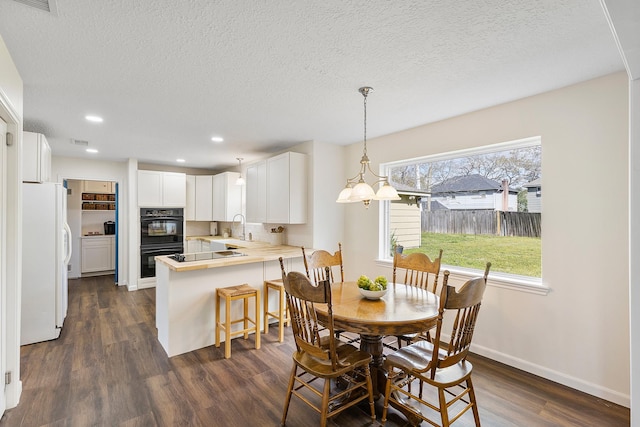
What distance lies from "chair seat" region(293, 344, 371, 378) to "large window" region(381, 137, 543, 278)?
71.9 inches

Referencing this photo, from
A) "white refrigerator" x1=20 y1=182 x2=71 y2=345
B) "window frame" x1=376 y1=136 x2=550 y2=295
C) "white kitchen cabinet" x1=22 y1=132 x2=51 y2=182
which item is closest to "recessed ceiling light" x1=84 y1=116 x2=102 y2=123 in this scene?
"white kitchen cabinet" x1=22 y1=132 x2=51 y2=182

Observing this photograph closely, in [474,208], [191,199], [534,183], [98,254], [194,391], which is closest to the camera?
[194,391]

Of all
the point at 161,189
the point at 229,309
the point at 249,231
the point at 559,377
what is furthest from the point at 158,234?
the point at 559,377

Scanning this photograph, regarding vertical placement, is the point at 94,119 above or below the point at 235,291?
above

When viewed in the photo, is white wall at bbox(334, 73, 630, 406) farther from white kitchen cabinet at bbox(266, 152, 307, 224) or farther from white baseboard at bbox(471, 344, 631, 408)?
white kitchen cabinet at bbox(266, 152, 307, 224)

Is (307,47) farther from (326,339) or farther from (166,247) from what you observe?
(166,247)

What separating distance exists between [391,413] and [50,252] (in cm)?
391

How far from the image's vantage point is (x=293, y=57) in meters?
2.07

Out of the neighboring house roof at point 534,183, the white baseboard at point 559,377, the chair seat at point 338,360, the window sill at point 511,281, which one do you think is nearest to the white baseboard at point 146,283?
the chair seat at point 338,360

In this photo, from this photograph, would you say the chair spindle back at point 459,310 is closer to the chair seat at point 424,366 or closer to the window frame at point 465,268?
the chair seat at point 424,366

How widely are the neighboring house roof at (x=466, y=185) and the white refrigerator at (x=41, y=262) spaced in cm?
440

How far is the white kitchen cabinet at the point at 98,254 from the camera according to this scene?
21.7 ft

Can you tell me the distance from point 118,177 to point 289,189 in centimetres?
386

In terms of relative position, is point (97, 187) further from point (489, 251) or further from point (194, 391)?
point (489, 251)
